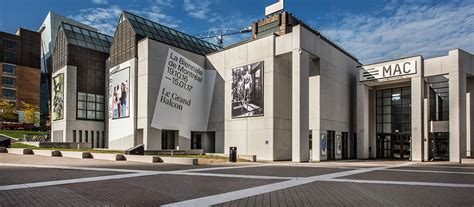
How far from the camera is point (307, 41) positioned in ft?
96.4

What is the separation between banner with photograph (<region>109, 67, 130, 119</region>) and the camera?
3625 centimetres

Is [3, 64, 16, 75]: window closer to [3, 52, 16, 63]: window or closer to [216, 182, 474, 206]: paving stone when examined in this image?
[3, 52, 16, 63]: window

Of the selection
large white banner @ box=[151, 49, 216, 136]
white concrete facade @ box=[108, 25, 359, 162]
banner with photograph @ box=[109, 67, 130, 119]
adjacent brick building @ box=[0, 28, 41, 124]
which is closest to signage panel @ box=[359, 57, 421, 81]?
white concrete facade @ box=[108, 25, 359, 162]

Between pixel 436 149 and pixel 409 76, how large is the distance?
6956 millimetres

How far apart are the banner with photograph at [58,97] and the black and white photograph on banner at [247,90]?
25326 mm

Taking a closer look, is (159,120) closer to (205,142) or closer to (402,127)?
(205,142)

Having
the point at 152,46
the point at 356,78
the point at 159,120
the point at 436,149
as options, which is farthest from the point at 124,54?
the point at 436,149

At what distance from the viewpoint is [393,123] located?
36344mm

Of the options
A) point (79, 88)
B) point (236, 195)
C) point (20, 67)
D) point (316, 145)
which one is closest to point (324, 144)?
point (316, 145)

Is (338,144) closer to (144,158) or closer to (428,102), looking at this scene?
(428,102)

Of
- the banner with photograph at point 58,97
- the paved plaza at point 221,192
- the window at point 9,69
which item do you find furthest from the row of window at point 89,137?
the window at point 9,69

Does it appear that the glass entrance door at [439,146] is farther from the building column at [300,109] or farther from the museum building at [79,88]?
the museum building at [79,88]

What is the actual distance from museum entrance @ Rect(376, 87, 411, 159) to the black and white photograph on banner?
1427 cm

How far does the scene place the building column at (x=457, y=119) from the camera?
28.6 metres
